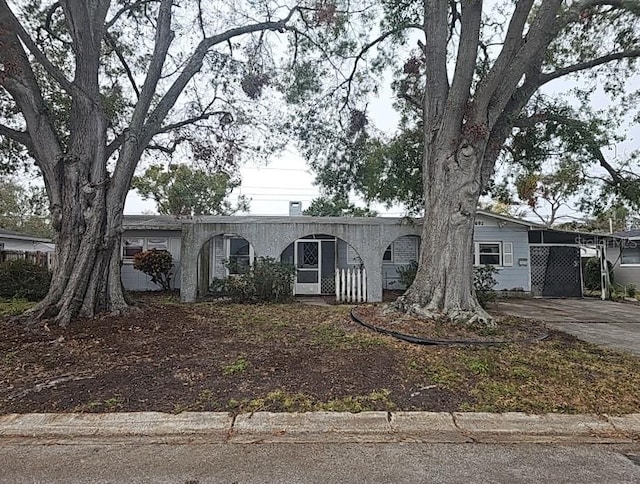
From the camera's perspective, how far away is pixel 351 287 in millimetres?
12141

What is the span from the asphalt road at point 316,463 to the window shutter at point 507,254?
1236cm

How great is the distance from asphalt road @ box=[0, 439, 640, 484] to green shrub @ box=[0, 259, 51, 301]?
9.65m

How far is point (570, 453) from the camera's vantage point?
303 centimetres

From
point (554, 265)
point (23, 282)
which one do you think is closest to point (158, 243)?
point (23, 282)

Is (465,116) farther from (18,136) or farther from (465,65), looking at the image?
(18,136)

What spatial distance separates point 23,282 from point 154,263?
11.1 ft

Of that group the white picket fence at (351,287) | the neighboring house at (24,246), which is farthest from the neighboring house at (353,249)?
the neighboring house at (24,246)

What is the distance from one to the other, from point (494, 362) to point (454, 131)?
4.25 m

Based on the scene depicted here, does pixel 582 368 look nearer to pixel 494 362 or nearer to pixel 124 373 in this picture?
pixel 494 362

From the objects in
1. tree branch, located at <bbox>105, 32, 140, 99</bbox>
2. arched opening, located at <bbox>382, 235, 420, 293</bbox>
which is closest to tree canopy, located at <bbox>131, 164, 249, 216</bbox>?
arched opening, located at <bbox>382, 235, 420, 293</bbox>

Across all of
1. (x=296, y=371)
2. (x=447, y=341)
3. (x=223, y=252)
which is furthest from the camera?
(x=223, y=252)

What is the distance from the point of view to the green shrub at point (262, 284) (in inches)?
433

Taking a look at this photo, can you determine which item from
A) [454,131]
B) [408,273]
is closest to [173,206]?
[408,273]

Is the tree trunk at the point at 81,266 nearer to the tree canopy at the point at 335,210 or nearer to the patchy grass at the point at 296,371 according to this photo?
the patchy grass at the point at 296,371
